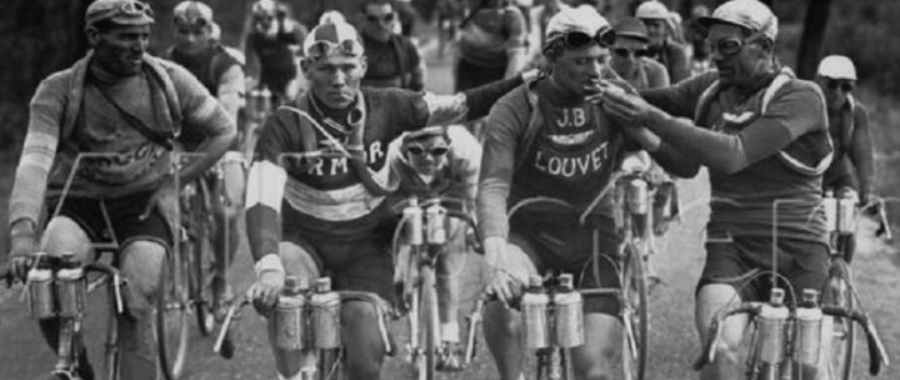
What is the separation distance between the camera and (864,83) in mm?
39812

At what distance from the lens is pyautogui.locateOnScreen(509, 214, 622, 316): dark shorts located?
316 inches

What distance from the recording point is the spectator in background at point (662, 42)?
43.7 feet

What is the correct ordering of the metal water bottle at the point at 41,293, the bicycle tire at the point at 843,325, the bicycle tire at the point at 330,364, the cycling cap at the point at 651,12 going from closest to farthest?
the bicycle tire at the point at 330,364 → the metal water bottle at the point at 41,293 → the bicycle tire at the point at 843,325 → the cycling cap at the point at 651,12

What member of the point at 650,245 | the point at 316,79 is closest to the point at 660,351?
the point at 650,245

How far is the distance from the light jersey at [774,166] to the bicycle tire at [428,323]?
56.1 inches

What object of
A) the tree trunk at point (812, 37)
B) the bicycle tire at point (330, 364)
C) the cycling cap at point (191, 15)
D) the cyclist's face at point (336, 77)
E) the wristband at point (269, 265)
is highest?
the tree trunk at point (812, 37)

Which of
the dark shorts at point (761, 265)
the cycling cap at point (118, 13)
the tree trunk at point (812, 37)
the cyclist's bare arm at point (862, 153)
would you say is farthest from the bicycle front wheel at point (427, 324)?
the tree trunk at point (812, 37)

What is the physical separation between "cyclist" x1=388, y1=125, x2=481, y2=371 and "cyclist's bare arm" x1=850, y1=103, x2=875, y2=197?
91.9 inches

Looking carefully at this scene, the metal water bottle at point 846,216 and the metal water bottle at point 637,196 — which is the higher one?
the metal water bottle at point 637,196

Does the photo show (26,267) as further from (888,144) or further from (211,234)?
(888,144)

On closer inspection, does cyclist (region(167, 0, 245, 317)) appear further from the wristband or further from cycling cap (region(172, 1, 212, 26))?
the wristband

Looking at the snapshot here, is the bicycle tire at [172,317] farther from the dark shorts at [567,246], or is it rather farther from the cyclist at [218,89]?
the dark shorts at [567,246]

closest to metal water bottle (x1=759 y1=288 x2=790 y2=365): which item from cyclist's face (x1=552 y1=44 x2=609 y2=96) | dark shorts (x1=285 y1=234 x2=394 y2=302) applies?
cyclist's face (x1=552 y1=44 x2=609 y2=96)

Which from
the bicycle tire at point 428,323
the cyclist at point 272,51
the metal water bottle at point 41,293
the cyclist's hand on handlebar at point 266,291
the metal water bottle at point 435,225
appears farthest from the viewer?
the cyclist at point 272,51
